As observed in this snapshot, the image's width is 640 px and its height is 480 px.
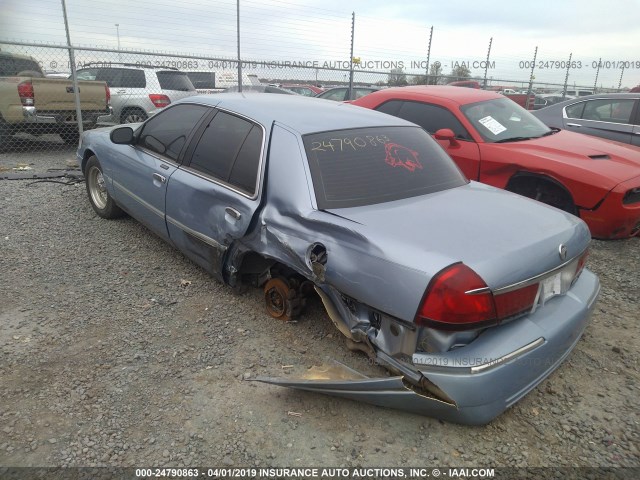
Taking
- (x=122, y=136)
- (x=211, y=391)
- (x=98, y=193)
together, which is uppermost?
(x=122, y=136)

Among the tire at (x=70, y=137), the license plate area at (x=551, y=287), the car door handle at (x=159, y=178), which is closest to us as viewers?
the license plate area at (x=551, y=287)

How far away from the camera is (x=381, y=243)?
7.19 feet

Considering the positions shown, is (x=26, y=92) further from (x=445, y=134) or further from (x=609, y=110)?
(x=609, y=110)

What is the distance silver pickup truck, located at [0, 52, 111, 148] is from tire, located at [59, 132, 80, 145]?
2cm

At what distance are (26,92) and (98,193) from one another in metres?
4.50

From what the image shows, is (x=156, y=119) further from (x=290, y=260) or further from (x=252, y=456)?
(x=252, y=456)

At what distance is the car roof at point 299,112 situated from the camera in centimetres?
303

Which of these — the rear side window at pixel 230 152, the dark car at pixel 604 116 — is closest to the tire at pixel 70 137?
the rear side window at pixel 230 152

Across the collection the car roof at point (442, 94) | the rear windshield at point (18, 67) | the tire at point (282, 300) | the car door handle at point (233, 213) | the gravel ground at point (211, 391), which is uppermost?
the rear windshield at point (18, 67)

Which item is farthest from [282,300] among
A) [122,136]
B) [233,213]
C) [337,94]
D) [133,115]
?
[337,94]

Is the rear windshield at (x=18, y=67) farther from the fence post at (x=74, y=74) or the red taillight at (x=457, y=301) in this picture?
the red taillight at (x=457, y=301)

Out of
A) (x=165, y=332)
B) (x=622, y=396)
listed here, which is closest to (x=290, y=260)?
(x=165, y=332)

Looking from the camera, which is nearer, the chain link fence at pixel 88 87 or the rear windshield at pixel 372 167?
the rear windshield at pixel 372 167

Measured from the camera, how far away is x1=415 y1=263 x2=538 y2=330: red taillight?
197 centimetres
